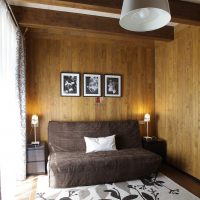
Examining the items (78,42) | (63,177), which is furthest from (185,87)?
(63,177)

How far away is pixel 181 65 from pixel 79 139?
7.70 ft

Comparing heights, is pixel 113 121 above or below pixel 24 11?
below

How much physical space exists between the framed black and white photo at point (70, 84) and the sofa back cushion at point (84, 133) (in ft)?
2.05

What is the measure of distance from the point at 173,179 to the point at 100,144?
1.37 metres

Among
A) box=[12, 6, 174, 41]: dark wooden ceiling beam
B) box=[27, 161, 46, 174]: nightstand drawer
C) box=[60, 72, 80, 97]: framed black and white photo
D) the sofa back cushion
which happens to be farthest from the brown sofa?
box=[12, 6, 174, 41]: dark wooden ceiling beam

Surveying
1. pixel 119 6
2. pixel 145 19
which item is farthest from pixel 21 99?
pixel 145 19

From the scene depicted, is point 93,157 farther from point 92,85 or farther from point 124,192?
point 92,85

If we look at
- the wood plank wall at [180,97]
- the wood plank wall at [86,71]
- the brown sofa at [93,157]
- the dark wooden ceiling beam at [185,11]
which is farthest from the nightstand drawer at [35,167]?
the dark wooden ceiling beam at [185,11]

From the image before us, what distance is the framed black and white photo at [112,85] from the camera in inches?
169

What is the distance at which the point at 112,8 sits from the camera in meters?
2.56

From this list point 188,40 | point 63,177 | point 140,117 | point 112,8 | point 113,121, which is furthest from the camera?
point 140,117

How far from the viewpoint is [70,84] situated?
407cm

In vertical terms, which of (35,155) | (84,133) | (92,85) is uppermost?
(92,85)

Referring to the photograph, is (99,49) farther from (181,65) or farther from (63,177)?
(63,177)
